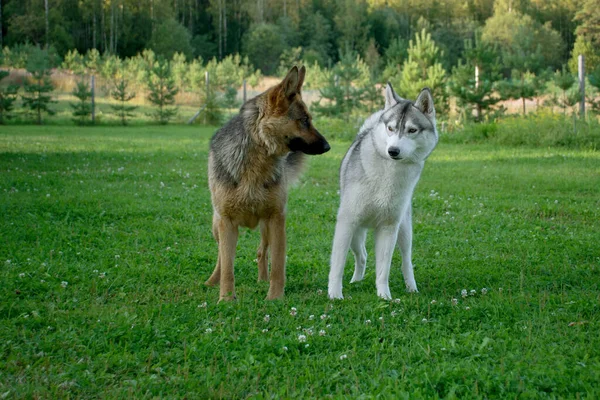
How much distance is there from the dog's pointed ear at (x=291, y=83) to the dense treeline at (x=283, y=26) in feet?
153

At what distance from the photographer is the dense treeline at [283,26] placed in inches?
2258

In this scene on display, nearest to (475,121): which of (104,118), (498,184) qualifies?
(498,184)

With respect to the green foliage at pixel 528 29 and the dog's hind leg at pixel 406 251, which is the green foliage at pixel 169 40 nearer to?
the green foliage at pixel 528 29

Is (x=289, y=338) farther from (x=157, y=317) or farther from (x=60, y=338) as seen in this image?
(x=60, y=338)

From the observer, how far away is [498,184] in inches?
452

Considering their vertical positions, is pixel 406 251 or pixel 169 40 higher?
pixel 169 40

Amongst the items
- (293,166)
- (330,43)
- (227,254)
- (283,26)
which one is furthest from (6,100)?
(330,43)

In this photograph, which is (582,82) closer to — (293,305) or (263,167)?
(263,167)

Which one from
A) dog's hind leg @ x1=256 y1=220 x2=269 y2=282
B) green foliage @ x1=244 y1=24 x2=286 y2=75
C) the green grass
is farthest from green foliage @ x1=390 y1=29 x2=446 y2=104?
green foliage @ x1=244 y1=24 x2=286 y2=75

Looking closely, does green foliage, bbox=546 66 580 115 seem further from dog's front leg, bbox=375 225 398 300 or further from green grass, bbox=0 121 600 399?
dog's front leg, bbox=375 225 398 300

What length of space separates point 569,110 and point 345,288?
2128 cm

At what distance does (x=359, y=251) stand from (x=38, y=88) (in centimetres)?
2535

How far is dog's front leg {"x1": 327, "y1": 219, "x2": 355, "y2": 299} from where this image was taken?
5348mm

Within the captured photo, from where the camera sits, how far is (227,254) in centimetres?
534
